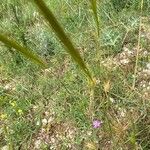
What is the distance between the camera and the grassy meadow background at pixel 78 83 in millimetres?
2170

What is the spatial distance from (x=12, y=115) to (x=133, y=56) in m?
1.01

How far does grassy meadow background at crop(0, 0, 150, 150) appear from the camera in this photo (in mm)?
2170

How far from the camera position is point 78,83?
2535 mm

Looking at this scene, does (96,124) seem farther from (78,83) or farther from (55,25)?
(55,25)

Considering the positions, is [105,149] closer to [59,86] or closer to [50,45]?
[59,86]

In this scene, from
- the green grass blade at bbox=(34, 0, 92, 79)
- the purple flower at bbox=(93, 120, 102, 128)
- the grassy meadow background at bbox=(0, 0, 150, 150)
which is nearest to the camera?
the green grass blade at bbox=(34, 0, 92, 79)

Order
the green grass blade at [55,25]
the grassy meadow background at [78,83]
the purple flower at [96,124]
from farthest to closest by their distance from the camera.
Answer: the grassy meadow background at [78,83] → the purple flower at [96,124] → the green grass blade at [55,25]

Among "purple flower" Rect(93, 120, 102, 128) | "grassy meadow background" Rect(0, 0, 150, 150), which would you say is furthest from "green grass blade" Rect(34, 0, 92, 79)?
"purple flower" Rect(93, 120, 102, 128)

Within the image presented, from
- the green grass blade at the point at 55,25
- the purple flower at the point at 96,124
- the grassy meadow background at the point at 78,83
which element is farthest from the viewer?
the grassy meadow background at the point at 78,83

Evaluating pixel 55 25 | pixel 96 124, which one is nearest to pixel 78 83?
pixel 96 124

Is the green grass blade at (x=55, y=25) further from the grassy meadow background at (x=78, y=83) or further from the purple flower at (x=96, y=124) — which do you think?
the purple flower at (x=96, y=124)

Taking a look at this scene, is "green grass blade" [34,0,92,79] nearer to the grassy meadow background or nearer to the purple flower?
the grassy meadow background

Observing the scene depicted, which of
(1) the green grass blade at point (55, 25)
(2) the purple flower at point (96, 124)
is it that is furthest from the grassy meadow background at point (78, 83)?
(1) the green grass blade at point (55, 25)

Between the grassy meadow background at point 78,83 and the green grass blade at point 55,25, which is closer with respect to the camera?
the green grass blade at point 55,25
